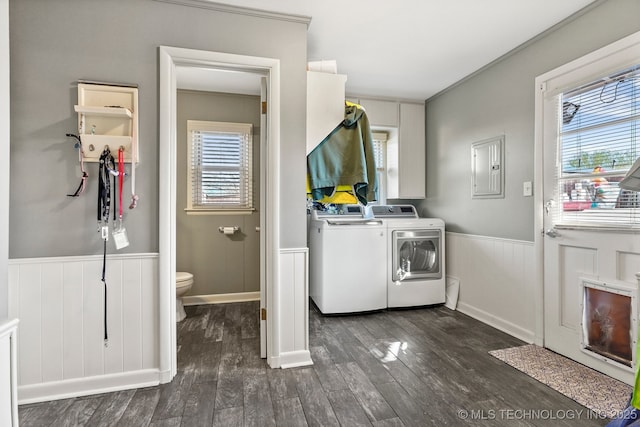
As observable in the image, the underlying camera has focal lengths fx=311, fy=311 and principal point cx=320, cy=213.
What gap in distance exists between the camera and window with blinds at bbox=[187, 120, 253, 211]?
351cm

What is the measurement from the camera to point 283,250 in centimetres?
216

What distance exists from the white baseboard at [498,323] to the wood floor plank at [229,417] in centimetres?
227

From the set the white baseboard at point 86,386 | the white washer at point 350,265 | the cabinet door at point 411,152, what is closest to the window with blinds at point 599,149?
the white washer at point 350,265

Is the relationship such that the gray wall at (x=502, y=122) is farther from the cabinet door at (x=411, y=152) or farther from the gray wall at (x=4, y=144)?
the gray wall at (x=4, y=144)

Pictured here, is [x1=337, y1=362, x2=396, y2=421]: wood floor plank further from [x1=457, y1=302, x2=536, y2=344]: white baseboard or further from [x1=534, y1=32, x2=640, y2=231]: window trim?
[x1=534, y1=32, x2=640, y2=231]: window trim

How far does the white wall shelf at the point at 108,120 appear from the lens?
71.3 inches

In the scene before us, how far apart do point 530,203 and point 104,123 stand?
123 inches

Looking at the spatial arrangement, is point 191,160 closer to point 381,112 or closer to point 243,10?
point 243,10

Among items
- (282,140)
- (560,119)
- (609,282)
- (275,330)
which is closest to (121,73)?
(282,140)

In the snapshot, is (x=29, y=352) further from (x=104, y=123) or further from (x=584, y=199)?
(x=584, y=199)

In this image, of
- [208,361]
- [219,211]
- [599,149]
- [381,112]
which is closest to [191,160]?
[219,211]

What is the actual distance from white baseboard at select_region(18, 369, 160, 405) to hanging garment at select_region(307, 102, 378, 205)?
1647 millimetres

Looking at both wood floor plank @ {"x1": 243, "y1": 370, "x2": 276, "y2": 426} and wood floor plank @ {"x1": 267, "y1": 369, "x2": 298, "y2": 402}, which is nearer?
wood floor plank @ {"x1": 243, "y1": 370, "x2": 276, "y2": 426}

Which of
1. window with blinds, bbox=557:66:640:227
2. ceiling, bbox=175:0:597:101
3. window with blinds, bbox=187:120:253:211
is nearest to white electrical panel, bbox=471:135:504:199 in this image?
window with blinds, bbox=557:66:640:227
